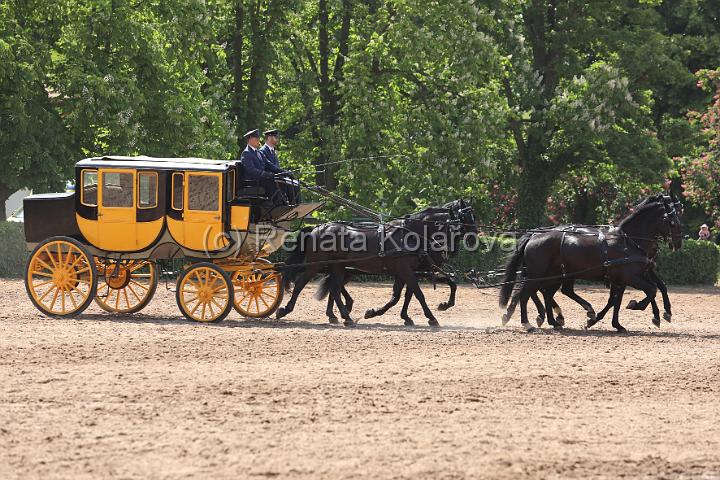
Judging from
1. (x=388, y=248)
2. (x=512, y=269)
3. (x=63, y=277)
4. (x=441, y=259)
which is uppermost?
(x=388, y=248)

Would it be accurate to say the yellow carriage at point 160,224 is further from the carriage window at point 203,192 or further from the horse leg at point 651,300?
the horse leg at point 651,300

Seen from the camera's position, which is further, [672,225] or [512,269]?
[512,269]

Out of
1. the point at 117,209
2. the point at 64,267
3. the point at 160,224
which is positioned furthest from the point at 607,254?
the point at 64,267

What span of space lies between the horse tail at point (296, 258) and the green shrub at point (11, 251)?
1100cm

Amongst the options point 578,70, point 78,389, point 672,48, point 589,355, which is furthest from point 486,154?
point 78,389

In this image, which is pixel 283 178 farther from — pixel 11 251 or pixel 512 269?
pixel 11 251

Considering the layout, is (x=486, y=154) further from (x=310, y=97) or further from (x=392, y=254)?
(x=392, y=254)

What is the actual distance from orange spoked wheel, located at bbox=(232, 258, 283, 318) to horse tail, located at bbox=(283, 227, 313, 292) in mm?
157

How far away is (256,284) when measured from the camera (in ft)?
61.4

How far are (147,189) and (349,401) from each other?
290 inches

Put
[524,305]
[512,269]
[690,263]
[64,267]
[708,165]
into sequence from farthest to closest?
1. [708,165]
2. [690,263]
3. [512,269]
4. [524,305]
5. [64,267]

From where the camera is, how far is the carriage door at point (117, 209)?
1781cm

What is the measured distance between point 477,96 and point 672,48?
630 centimetres

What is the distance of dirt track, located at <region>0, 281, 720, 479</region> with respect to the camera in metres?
9.20
